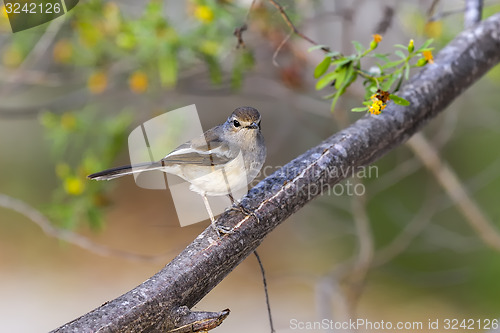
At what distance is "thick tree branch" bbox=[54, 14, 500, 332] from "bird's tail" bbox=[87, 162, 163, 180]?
8.3 inches

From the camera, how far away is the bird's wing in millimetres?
1375

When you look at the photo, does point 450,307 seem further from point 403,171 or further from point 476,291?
point 403,171

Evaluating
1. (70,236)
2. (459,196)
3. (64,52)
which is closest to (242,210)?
(70,236)

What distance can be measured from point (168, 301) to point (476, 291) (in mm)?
2358

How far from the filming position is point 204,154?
140 cm

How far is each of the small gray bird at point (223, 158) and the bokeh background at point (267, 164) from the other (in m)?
0.63

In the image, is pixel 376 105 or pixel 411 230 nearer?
pixel 376 105

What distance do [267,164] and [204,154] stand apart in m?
2.01

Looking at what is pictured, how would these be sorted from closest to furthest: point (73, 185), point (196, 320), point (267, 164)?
1. point (196, 320)
2. point (73, 185)
3. point (267, 164)

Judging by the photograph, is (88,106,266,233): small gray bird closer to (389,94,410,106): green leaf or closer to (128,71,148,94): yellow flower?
(389,94,410,106): green leaf

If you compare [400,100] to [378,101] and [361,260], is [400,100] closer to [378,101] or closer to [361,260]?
[378,101]

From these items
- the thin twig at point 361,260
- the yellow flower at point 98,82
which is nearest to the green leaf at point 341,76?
the thin twig at point 361,260

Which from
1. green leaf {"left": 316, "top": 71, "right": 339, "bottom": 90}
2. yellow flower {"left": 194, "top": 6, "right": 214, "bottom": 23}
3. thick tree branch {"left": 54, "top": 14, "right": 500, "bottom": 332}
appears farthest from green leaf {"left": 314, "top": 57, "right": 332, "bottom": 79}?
yellow flower {"left": 194, "top": 6, "right": 214, "bottom": 23}

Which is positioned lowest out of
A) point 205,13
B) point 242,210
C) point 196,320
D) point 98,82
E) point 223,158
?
point 196,320
